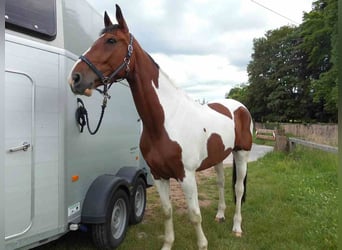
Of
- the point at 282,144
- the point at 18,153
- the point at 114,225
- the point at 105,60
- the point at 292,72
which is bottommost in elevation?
the point at 114,225

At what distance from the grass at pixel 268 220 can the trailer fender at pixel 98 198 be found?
694 millimetres

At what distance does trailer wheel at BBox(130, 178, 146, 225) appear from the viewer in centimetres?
446

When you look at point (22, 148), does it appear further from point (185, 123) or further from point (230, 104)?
point (230, 104)

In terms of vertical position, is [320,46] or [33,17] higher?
[320,46]

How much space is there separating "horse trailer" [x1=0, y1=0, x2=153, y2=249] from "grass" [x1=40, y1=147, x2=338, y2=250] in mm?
658

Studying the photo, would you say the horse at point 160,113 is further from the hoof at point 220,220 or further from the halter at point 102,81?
the hoof at point 220,220

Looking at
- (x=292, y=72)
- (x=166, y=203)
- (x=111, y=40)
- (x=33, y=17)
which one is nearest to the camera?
(x=33, y=17)

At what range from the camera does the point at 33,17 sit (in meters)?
2.53

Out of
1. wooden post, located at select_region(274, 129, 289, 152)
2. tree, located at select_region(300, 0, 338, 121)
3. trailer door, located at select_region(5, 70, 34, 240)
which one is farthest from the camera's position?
tree, located at select_region(300, 0, 338, 121)

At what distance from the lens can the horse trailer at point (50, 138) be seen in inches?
92.6

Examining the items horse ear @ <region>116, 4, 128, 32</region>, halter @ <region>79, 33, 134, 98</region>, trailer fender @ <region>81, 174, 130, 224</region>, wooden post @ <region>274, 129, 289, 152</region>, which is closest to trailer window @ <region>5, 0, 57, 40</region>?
halter @ <region>79, 33, 134, 98</region>

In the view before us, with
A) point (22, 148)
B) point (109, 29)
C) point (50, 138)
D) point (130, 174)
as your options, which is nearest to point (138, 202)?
point (130, 174)

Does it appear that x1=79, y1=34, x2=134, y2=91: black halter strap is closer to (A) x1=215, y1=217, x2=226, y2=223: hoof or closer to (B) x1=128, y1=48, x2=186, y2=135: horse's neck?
(B) x1=128, y1=48, x2=186, y2=135: horse's neck

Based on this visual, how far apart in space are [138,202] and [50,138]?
2.42m
